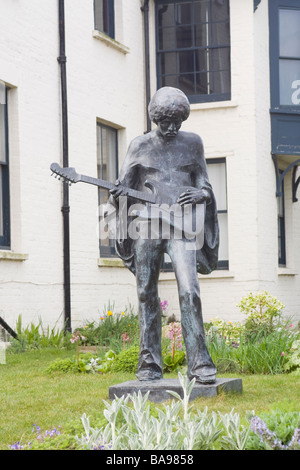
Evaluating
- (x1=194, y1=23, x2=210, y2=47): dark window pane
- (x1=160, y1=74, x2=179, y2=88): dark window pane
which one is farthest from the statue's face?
(x1=194, y1=23, x2=210, y2=47): dark window pane

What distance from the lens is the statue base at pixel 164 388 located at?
6.38m

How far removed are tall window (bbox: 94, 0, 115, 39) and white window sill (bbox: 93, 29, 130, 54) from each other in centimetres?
43

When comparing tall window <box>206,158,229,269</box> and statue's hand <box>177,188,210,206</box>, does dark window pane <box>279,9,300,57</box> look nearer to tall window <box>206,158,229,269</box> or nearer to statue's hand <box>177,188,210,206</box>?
tall window <box>206,158,229,269</box>

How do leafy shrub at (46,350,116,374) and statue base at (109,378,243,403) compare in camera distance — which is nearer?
statue base at (109,378,243,403)

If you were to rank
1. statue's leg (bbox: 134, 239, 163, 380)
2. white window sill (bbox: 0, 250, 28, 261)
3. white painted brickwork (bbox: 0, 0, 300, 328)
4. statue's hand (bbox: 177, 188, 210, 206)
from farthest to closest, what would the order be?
white painted brickwork (bbox: 0, 0, 300, 328) < white window sill (bbox: 0, 250, 28, 261) < statue's leg (bbox: 134, 239, 163, 380) < statue's hand (bbox: 177, 188, 210, 206)

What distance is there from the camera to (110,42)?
14.6 meters

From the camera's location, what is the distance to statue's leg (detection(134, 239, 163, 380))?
6.71 m

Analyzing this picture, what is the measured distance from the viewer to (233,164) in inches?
615

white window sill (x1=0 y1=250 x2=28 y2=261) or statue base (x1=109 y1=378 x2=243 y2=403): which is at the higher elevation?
white window sill (x1=0 y1=250 x2=28 y2=261)

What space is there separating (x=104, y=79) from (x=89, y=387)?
8122 millimetres

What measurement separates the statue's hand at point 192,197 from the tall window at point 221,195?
9.19m

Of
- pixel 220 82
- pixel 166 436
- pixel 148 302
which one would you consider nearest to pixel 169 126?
pixel 148 302

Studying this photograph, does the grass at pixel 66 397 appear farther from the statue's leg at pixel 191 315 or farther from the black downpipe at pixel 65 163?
the black downpipe at pixel 65 163
